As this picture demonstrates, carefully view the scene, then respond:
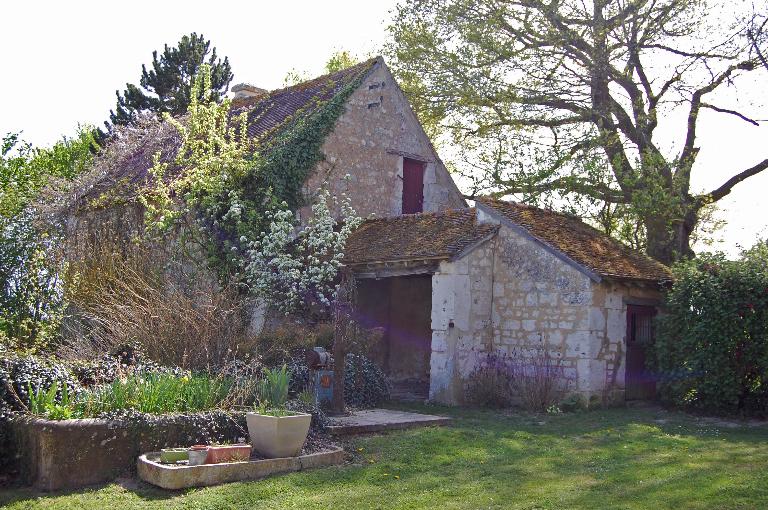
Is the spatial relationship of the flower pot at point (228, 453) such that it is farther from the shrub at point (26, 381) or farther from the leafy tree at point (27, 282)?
the leafy tree at point (27, 282)

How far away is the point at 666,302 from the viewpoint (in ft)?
45.3

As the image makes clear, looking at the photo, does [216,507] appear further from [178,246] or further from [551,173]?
[551,173]

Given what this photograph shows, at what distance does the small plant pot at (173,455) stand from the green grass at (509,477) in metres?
0.34

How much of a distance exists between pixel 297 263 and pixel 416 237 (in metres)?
2.36

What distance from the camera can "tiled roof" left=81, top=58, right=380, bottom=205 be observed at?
58.3 feet

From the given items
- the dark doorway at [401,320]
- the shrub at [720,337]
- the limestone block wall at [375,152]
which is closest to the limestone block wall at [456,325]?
the dark doorway at [401,320]

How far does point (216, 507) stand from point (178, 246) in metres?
9.50

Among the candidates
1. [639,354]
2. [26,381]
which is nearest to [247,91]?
[639,354]

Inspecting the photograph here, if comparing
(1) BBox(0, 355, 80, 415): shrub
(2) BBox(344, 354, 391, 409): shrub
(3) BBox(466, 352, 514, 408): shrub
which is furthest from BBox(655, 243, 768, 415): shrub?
(1) BBox(0, 355, 80, 415): shrub

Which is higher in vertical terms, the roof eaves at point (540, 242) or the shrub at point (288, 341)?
the roof eaves at point (540, 242)

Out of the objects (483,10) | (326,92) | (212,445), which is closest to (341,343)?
(212,445)

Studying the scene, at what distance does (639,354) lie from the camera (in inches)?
571

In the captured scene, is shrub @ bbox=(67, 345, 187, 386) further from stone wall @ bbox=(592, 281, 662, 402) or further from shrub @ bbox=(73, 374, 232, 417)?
stone wall @ bbox=(592, 281, 662, 402)

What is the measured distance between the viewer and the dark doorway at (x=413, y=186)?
19.0 metres
